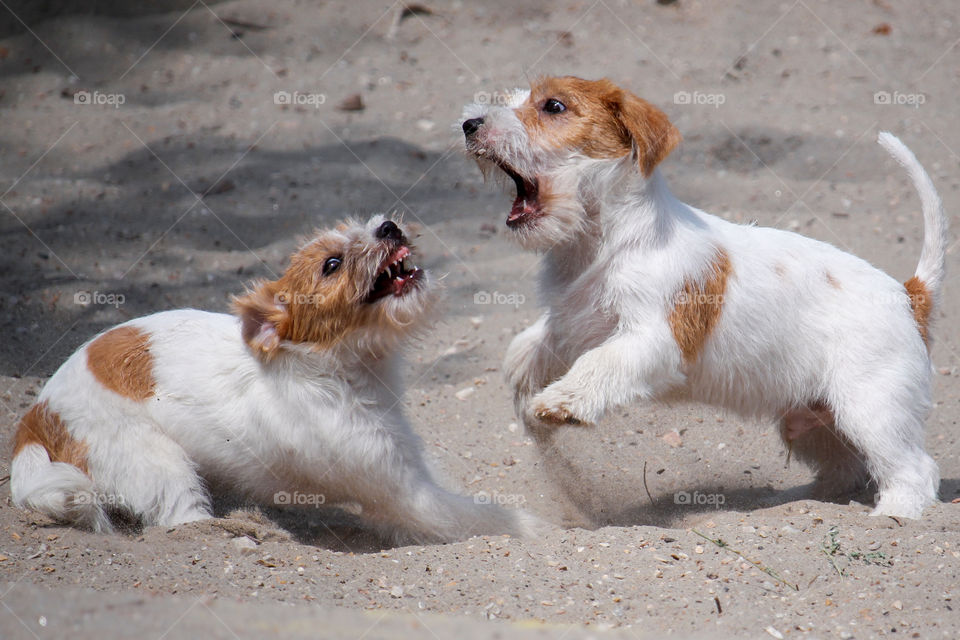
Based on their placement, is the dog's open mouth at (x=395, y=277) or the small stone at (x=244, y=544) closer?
the small stone at (x=244, y=544)

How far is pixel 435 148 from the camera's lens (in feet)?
29.8

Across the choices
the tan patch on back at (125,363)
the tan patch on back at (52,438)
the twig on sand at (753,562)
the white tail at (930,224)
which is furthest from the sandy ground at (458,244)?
the white tail at (930,224)

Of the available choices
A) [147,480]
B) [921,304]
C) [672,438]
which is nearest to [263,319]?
[147,480]

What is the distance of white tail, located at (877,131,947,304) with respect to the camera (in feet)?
17.3

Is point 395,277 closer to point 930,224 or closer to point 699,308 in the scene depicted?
point 699,308

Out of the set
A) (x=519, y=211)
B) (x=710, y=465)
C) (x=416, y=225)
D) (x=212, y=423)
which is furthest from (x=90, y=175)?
(x=710, y=465)

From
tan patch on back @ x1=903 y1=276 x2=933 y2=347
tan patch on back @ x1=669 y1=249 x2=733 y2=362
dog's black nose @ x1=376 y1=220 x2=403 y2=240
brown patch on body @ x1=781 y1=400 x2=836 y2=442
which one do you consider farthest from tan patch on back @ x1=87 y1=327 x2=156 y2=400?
tan patch on back @ x1=903 y1=276 x2=933 y2=347

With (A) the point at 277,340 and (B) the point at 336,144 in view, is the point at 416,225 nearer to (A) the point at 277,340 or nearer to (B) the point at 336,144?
(B) the point at 336,144

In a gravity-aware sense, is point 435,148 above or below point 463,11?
below

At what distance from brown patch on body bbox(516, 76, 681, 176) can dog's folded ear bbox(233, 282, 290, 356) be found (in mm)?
1461

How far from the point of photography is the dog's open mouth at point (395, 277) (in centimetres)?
463

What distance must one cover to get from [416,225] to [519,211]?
3278 millimetres

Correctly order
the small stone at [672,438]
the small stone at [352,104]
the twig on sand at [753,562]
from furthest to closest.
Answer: the small stone at [352,104] → the small stone at [672,438] → the twig on sand at [753,562]

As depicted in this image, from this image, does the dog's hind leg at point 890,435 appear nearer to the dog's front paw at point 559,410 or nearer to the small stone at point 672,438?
the small stone at point 672,438
